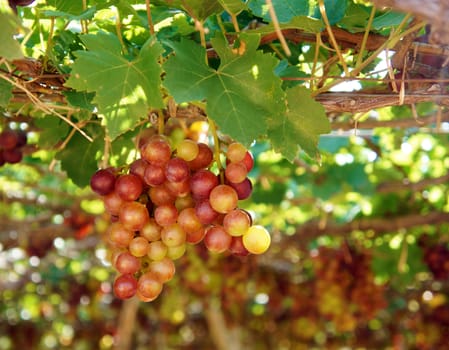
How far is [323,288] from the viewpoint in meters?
4.38

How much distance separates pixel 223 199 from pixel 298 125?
242 millimetres

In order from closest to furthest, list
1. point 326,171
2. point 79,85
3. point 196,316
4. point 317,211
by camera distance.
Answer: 1. point 79,85
2. point 326,171
3. point 317,211
4. point 196,316

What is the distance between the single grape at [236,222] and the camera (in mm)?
1104

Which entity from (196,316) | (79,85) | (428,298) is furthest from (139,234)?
(196,316)

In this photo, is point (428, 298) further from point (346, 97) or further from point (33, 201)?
point (346, 97)

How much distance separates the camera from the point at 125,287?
1144 millimetres

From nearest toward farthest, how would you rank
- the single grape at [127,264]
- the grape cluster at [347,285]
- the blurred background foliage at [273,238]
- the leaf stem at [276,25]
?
the leaf stem at [276,25] → the single grape at [127,264] → the blurred background foliage at [273,238] → the grape cluster at [347,285]

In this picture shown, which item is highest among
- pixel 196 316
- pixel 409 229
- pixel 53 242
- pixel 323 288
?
pixel 409 229

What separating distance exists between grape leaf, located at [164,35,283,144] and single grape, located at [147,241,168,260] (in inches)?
10.3

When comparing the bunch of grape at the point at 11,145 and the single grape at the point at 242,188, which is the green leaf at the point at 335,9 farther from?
the bunch of grape at the point at 11,145

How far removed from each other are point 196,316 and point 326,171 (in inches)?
154

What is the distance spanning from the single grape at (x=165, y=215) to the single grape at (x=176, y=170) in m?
0.06

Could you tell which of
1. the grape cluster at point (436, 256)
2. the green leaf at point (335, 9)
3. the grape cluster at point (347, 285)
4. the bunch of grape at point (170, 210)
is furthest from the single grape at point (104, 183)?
the grape cluster at point (347, 285)

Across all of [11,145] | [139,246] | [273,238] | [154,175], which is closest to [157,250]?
[139,246]
